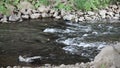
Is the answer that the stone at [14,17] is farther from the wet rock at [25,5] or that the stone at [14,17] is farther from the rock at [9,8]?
the wet rock at [25,5]

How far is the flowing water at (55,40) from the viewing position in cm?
940

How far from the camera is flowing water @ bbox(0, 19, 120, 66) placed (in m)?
9.40

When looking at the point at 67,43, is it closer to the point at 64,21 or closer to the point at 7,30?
the point at 7,30

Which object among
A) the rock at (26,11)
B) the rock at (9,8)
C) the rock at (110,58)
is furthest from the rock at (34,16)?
the rock at (110,58)

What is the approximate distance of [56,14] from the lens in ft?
Answer: 51.8

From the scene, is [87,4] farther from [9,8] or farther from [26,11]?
[9,8]

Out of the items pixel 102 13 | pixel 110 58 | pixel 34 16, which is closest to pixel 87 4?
pixel 102 13

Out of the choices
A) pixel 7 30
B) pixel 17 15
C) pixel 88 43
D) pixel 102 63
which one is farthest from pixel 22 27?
pixel 102 63

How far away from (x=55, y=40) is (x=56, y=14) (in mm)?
4788

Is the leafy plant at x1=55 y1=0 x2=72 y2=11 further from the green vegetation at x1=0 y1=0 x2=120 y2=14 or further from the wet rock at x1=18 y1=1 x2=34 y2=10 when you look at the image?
the wet rock at x1=18 y1=1 x2=34 y2=10

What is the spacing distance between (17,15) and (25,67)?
758 cm

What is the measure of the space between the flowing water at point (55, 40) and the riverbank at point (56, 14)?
2.38 ft

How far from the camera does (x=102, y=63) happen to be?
6055 mm

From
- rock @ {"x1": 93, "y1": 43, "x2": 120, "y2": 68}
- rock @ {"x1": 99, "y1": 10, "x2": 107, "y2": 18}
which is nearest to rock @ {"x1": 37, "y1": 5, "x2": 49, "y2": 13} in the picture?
rock @ {"x1": 99, "y1": 10, "x2": 107, "y2": 18}
